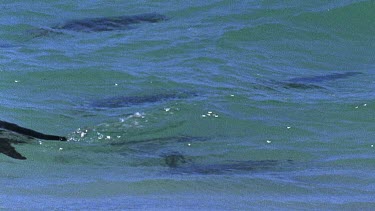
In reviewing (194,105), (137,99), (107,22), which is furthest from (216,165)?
(107,22)

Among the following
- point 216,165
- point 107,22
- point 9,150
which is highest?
point 107,22

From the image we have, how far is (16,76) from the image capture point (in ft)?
38.2

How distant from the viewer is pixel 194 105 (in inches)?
411

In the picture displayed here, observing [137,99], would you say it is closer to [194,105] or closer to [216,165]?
[194,105]

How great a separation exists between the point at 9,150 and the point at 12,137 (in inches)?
16.0

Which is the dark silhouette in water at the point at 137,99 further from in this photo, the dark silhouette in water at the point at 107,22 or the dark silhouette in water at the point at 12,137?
the dark silhouette in water at the point at 107,22

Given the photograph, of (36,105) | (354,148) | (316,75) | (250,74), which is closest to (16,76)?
(36,105)

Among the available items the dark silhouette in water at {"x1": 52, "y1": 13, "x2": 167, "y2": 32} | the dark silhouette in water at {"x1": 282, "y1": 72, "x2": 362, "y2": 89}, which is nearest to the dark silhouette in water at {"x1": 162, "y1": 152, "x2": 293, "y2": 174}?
the dark silhouette in water at {"x1": 282, "y1": 72, "x2": 362, "y2": 89}

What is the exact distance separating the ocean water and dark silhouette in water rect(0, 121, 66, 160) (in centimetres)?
8

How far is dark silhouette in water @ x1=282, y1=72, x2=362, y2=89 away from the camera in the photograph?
37.1ft

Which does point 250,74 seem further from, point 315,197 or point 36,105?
point 315,197

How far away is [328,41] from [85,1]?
4328 mm

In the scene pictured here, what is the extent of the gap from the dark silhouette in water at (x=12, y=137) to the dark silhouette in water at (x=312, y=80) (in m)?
3.39

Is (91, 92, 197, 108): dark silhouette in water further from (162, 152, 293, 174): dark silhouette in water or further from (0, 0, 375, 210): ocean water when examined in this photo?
(162, 152, 293, 174): dark silhouette in water
